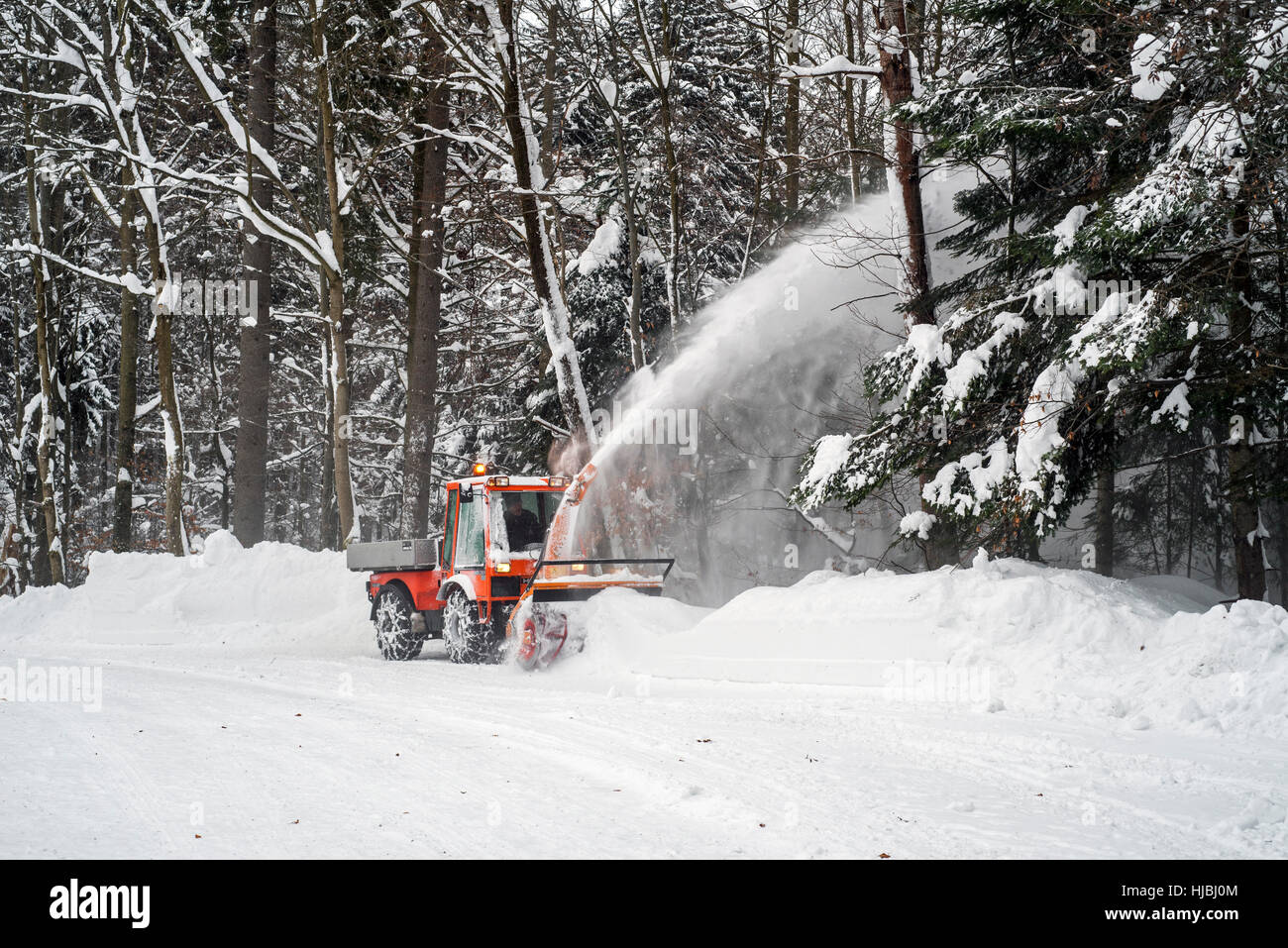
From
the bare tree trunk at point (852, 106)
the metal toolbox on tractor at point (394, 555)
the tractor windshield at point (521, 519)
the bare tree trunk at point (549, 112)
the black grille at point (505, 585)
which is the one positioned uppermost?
the bare tree trunk at point (549, 112)

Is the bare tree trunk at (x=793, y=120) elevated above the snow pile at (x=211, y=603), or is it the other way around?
the bare tree trunk at (x=793, y=120)

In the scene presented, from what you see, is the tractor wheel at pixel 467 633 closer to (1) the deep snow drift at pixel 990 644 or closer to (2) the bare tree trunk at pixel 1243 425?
(1) the deep snow drift at pixel 990 644

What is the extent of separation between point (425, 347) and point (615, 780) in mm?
14069

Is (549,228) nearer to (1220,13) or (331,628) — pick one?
(331,628)

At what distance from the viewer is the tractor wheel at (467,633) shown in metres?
11.1

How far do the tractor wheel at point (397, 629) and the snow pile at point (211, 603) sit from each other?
1.52m

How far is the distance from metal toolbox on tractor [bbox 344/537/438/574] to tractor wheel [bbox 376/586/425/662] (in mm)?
419

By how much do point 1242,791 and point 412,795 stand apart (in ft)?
14.4

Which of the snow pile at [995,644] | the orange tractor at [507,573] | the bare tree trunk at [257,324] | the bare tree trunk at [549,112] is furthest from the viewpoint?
the bare tree trunk at [549,112]

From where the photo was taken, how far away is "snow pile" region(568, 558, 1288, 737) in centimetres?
679

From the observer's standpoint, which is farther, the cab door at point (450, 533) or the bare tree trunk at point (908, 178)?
the bare tree trunk at point (908, 178)

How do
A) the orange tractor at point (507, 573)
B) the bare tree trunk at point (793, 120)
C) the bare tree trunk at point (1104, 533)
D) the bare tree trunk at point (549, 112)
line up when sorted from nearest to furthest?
the orange tractor at point (507, 573)
the bare tree trunk at point (793, 120)
the bare tree trunk at point (1104, 533)
the bare tree trunk at point (549, 112)

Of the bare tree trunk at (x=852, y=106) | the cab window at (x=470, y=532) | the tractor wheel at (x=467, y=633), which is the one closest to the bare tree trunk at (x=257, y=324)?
the cab window at (x=470, y=532)

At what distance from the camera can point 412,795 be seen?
5.34m
